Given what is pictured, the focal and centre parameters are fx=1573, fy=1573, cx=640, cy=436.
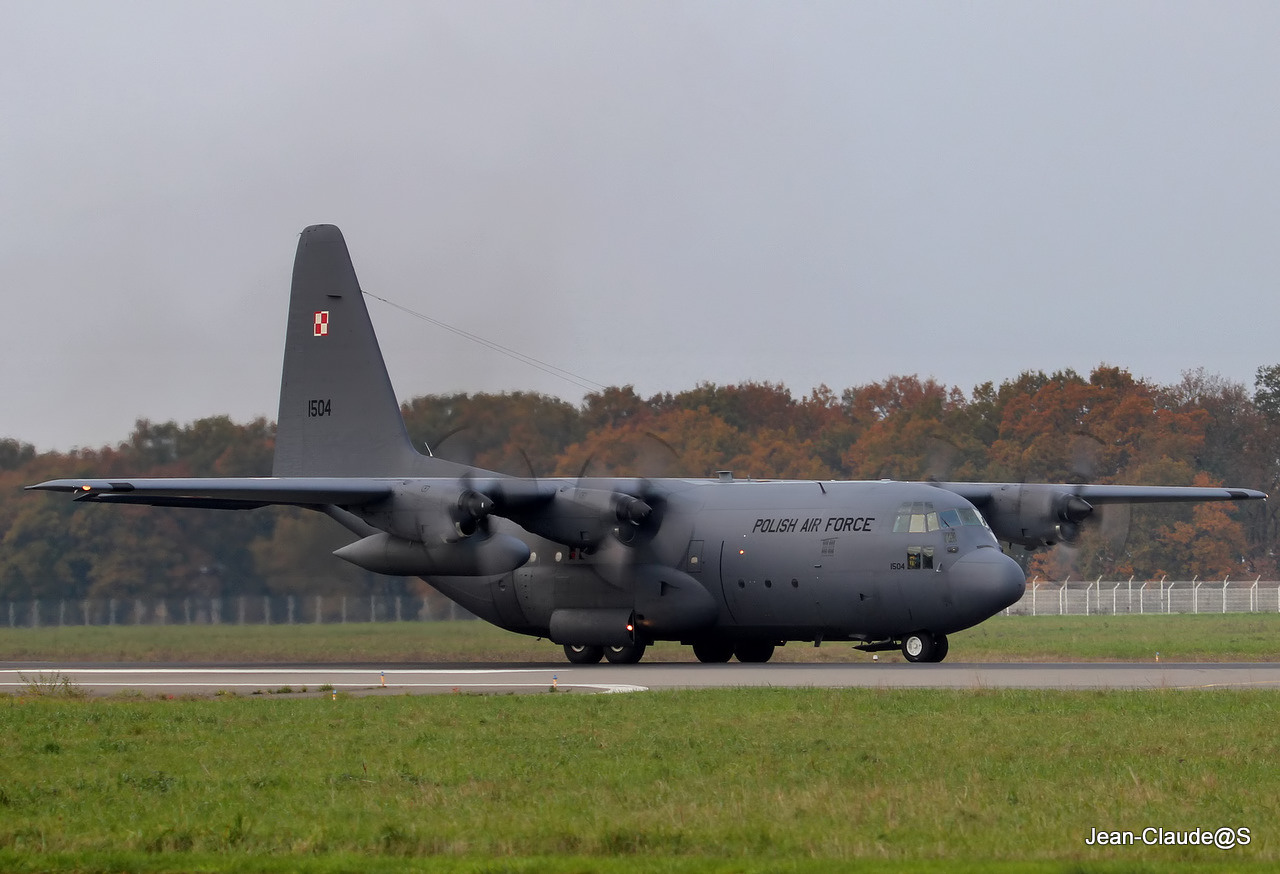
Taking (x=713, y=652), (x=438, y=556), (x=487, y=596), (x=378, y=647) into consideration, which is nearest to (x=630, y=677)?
(x=438, y=556)

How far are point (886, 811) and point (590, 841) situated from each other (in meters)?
2.34

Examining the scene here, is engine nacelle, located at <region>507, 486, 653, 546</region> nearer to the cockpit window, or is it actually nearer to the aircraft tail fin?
the aircraft tail fin

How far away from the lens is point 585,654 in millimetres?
31922

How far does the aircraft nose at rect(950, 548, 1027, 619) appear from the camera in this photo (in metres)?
26.9

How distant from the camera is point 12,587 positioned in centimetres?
3516

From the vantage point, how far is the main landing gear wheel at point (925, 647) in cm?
2864

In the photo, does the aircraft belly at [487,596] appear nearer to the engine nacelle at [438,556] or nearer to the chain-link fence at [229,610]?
the chain-link fence at [229,610]

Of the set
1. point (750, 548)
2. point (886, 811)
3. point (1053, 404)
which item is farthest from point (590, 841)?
point (1053, 404)

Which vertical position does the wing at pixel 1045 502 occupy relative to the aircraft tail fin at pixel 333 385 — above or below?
below

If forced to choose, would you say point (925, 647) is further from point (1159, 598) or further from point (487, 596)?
point (1159, 598)

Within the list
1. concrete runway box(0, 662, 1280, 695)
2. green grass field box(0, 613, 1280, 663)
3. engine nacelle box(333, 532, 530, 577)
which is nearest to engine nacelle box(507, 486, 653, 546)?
engine nacelle box(333, 532, 530, 577)

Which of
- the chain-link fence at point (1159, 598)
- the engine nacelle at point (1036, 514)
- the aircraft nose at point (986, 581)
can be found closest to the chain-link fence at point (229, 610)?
the engine nacelle at point (1036, 514)

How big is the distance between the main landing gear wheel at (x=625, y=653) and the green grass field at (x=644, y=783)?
10981 millimetres

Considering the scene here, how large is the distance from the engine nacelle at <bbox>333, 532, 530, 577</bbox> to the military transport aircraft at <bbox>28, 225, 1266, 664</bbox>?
0.04 m
